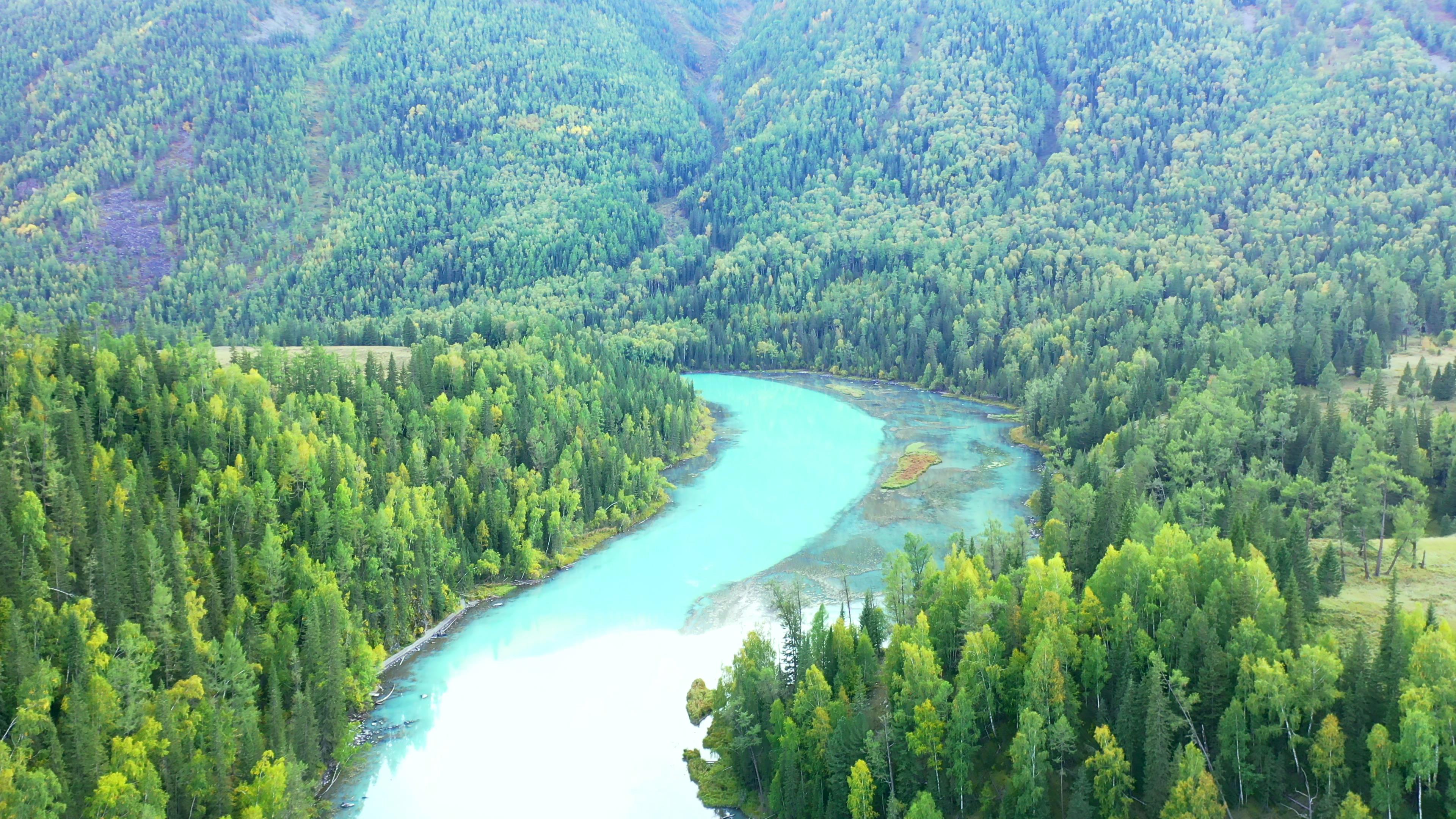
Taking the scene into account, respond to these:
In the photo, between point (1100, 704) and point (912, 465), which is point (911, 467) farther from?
point (1100, 704)

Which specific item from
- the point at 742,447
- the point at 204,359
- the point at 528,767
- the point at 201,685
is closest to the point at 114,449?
the point at 204,359

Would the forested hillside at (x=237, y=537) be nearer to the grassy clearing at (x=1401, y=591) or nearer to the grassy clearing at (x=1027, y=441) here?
the grassy clearing at (x=1027, y=441)

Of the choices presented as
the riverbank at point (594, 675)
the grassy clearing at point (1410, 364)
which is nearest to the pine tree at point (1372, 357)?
the grassy clearing at point (1410, 364)

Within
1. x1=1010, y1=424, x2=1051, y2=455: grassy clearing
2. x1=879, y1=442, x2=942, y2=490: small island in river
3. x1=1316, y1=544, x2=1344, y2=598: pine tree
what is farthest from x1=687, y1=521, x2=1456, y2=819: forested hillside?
x1=1010, y1=424, x2=1051, y2=455: grassy clearing

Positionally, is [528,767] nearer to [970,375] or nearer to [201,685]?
[201,685]

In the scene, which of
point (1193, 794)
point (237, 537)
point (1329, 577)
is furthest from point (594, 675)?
point (1329, 577)

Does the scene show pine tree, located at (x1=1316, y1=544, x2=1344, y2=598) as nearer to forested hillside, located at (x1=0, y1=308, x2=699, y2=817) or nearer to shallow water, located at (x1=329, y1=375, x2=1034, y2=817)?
shallow water, located at (x1=329, y1=375, x2=1034, y2=817)
